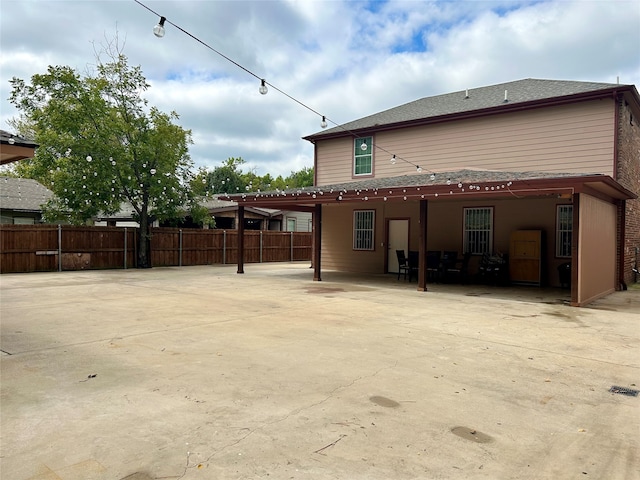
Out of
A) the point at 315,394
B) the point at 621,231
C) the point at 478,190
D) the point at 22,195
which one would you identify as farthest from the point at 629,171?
the point at 22,195

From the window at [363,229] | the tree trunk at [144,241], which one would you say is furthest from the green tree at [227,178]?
the window at [363,229]

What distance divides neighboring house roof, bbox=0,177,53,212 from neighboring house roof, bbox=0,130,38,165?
1711cm

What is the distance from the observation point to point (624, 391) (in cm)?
397

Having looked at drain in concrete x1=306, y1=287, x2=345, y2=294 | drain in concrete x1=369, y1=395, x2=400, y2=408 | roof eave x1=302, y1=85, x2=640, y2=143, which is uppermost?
roof eave x1=302, y1=85, x2=640, y2=143

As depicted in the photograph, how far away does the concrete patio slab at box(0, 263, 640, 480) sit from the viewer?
2.62 m

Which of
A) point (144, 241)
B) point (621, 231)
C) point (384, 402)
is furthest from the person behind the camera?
point (144, 241)

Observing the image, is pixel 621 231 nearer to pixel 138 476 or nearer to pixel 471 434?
pixel 471 434

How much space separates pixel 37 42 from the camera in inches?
358

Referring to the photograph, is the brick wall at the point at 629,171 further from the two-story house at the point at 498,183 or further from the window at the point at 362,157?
the window at the point at 362,157

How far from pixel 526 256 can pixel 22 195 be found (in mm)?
23248

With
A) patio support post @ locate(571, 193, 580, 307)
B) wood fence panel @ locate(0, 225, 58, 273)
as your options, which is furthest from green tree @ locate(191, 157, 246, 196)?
patio support post @ locate(571, 193, 580, 307)

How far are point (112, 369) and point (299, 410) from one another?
2.19m

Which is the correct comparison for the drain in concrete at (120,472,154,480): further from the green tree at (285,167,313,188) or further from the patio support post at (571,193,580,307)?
the green tree at (285,167,313,188)

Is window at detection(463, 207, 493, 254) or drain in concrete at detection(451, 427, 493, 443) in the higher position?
window at detection(463, 207, 493, 254)
